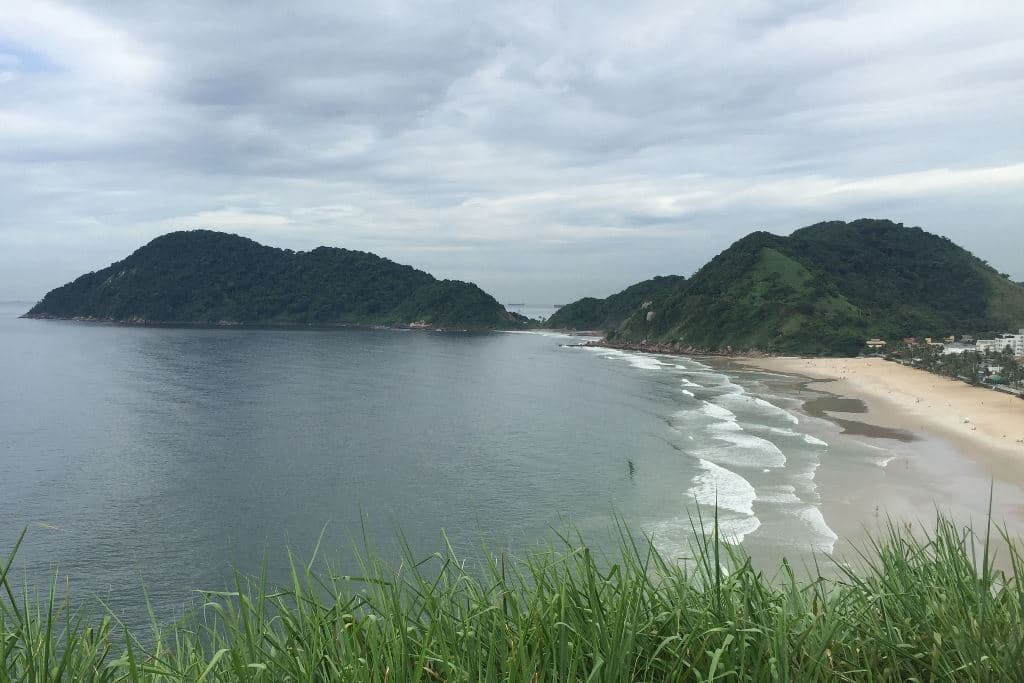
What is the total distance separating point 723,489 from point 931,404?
40012 mm

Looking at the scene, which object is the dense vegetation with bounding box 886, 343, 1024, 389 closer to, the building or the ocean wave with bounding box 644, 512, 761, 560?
the building

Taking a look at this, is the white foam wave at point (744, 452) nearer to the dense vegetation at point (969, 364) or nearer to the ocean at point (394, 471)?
the ocean at point (394, 471)

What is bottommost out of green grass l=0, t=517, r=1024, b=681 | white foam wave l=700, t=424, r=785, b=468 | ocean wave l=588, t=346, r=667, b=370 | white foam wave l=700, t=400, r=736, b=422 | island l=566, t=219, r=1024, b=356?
white foam wave l=700, t=424, r=785, b=468

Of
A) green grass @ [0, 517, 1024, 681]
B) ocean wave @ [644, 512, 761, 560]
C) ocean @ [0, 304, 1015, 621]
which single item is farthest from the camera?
ocean @ [0, 304, 1015, 621]

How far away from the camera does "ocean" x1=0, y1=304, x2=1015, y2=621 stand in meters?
25.5

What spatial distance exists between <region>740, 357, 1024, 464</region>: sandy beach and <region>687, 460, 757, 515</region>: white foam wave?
54.7ft

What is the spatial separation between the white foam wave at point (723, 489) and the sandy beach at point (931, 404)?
54.7 feet

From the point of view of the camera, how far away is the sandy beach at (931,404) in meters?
45.9

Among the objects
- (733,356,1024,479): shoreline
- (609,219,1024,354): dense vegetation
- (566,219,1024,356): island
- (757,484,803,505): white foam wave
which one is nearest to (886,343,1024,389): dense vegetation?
(733,356,1024,479): shoreline

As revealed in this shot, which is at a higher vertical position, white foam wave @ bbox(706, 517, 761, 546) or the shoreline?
the shoreline

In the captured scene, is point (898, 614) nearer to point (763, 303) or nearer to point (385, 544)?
point (385, 544)

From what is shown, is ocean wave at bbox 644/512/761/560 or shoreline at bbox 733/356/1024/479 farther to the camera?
shoreline at bbox 733/356/1024/479

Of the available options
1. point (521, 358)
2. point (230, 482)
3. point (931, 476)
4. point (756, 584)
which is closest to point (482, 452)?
point (230, 482)

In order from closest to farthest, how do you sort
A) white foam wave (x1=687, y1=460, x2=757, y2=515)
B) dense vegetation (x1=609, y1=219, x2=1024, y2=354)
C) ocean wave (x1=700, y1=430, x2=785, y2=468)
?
white foam wave (x1=687, y1=460, x2=757, y2=515) < ocean wave (x1=700, y1=430, x2=785, y2=468) < dense vegetation (x1=609, y1=219, x2=1024, y2=354)
